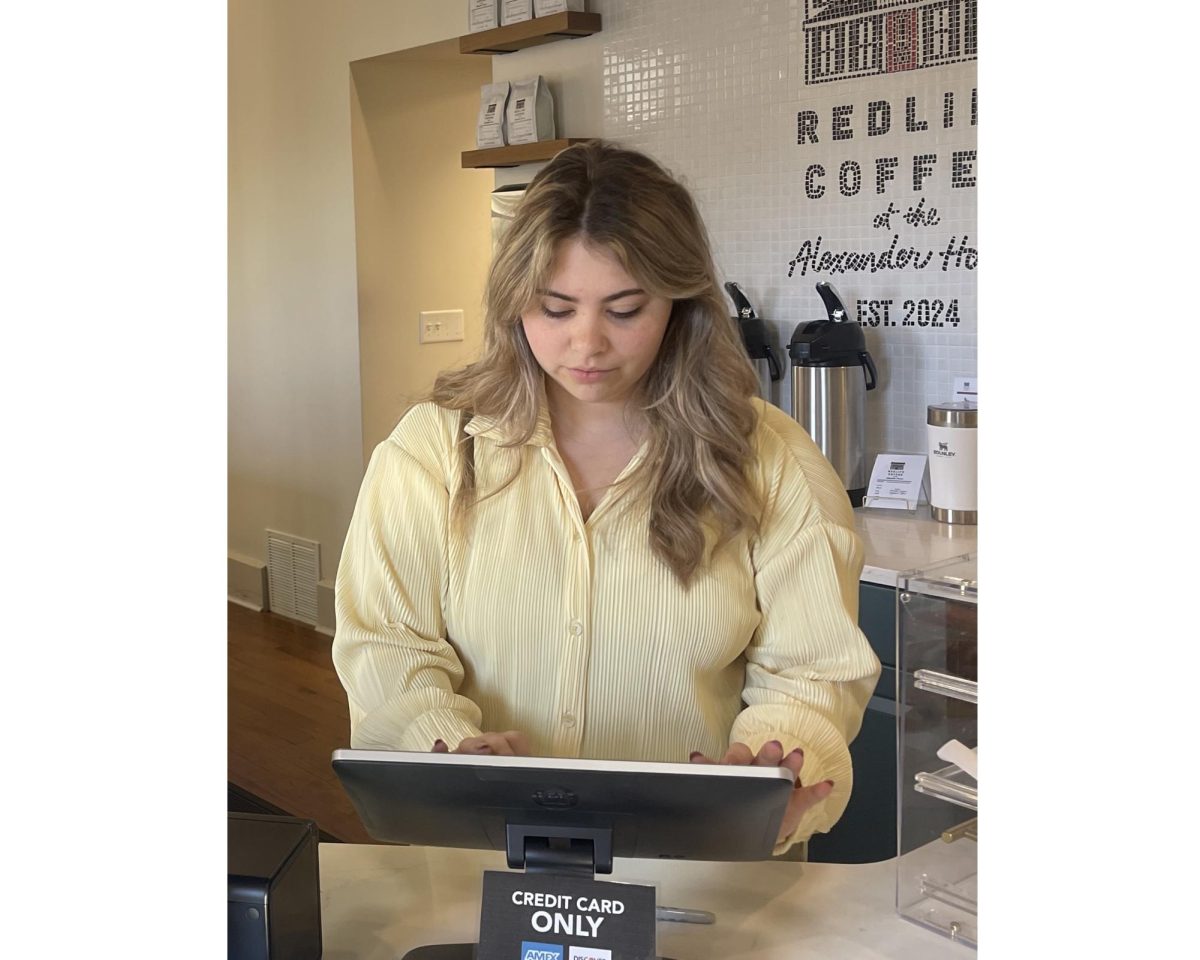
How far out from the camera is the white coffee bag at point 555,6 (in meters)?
3.71

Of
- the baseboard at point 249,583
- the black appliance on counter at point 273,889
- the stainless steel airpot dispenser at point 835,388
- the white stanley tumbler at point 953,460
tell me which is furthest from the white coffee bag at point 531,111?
the black appliance on counter at point 273,889

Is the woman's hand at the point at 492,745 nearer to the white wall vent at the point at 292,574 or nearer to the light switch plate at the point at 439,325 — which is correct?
the light switch plate at the point at 439,325

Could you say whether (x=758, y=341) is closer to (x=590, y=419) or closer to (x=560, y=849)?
(x=590, y=419)

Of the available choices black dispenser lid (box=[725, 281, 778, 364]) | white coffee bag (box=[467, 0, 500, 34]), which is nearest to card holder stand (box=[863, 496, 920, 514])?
black dispenser lid (box=[725, 281, 778, 364])

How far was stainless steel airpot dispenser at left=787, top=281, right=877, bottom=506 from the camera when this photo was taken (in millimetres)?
3023

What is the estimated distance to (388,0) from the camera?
4.74 metres

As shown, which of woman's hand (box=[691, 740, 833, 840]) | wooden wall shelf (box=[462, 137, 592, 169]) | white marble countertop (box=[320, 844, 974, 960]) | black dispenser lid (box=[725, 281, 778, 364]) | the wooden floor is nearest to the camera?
white marble countertop (box=[320, 844, 974, 960])

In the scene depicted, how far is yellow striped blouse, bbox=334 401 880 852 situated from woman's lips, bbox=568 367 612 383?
9 cm

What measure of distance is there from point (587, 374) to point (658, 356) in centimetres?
14

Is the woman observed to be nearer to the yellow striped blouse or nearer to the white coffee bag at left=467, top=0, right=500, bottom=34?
the yellow striped blouse

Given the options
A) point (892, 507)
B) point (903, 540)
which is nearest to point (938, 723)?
point (903, 540)
